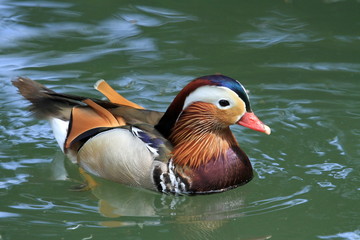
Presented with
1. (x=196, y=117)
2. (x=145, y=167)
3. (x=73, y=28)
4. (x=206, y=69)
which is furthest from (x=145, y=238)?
(x=73, y=28)

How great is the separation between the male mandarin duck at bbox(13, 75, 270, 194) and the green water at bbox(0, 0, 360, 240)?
0.42ft

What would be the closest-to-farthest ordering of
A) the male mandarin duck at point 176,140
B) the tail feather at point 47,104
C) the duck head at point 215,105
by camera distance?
the duck head at point 215,105, the male mandarin duck at point 176,140, the tail feather at point 47,104

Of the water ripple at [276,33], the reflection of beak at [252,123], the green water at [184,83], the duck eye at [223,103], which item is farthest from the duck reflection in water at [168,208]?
the water ripple at [276,33]

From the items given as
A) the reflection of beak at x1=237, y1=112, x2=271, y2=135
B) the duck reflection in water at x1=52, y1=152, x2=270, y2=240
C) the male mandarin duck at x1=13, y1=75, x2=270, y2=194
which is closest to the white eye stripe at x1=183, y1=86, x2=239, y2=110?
the male mandarin duck at x1=13, y1=75, x2=270, y2=194

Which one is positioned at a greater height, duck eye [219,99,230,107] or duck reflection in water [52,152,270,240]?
duck eye [219,99,230,107]

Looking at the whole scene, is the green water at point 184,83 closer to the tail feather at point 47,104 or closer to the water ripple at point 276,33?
the water ripple at point 276,33

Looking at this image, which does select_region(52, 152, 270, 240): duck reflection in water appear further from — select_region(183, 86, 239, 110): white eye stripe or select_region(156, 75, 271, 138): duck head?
select_region(183, 86, 239, 110): white eye stripe

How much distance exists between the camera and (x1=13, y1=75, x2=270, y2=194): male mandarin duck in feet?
19.0

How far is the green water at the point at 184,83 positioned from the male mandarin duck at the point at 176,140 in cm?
13

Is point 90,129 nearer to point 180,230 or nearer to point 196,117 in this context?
point 196,117

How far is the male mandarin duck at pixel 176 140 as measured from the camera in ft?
19.0

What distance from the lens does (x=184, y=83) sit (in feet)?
25.6

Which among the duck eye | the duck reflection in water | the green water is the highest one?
the duck eye

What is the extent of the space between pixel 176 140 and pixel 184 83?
1.78 meters
